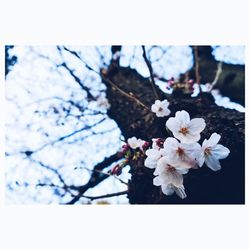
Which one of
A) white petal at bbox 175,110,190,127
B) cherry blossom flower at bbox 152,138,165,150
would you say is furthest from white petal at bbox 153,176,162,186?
white petal at bbox 175,110,190,127

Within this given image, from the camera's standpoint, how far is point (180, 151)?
1.14m

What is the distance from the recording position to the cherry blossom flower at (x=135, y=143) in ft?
4.30

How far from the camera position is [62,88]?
1.70 metres

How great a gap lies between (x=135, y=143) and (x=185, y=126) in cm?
26

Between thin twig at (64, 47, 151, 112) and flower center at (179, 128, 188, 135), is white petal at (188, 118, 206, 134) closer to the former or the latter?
flower center at (179, 128, 188, 135)

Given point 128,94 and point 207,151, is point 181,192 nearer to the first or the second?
point 207,151

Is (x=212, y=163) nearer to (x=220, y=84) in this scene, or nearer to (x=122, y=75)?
(x=220, y=84)

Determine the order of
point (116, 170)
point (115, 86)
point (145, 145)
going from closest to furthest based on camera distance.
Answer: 1. point (145, 145)
2. point (116, 170)
3. point (115, 86)

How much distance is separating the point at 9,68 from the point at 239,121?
1.12m

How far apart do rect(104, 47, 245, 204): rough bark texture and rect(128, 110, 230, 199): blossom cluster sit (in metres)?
0.03

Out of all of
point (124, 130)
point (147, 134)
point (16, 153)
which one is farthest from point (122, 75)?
point (16, 153)

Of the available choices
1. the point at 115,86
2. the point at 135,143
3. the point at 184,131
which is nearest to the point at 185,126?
the point at 184,131

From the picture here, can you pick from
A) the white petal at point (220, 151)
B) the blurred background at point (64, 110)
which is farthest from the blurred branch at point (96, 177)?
the white petal at point (220, 151)

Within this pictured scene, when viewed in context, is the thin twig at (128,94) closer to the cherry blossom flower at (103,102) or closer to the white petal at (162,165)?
the cherry blossom flower at (103,102)
